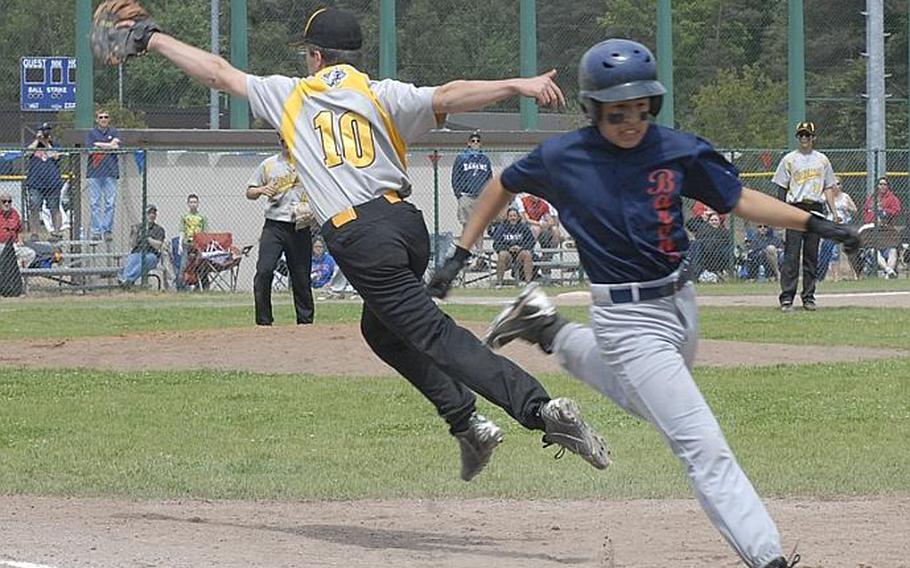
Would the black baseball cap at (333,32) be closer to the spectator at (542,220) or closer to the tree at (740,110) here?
the spectator at (542,220)

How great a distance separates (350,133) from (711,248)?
22.1 m

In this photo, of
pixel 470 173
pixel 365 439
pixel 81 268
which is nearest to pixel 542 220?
pixel 470 173

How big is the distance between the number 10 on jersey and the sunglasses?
1571 millimetres

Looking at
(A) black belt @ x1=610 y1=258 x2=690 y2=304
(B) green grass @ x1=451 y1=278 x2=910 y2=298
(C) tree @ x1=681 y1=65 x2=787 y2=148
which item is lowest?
(B) green grass @ x1=451 y1=278 x2=910 y2=298

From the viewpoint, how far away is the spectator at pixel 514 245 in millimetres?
26453

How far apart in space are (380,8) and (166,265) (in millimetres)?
9182

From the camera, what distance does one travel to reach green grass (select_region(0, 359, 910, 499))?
8.83 meters

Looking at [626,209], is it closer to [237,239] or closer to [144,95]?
[237,239]

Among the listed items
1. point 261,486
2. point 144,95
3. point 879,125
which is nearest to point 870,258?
point 879,125

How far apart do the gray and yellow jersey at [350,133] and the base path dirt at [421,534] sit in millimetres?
1381

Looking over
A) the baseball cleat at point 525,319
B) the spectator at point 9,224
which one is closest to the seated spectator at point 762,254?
the spectator at point 9,224

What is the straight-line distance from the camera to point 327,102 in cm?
724

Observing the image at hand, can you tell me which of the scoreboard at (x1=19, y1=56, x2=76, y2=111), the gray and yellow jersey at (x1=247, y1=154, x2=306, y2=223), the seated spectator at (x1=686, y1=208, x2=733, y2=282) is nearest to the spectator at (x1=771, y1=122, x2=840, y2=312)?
the gray and yellow jersey at (x1=247, y1=154, x2=306, y2=223)

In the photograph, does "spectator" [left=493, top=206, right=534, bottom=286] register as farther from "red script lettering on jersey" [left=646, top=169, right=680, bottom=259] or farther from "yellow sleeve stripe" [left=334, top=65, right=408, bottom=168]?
"red script lettering on jersey" [left=646, top=169, right=680, bottom=259]
